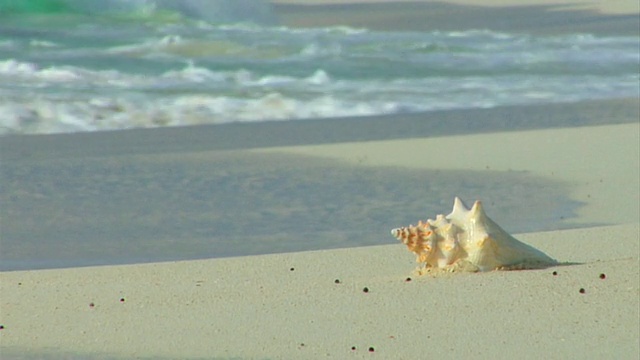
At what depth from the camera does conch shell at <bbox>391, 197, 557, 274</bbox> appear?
3.88 metres

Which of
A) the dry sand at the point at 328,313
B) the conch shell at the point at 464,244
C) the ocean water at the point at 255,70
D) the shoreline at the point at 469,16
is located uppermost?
the shoreline at the point at 469,16

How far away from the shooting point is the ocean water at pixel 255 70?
10727 mm

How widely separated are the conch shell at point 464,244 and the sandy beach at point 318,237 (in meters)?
0.06

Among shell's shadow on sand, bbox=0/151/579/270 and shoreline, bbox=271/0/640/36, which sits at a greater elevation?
shoreline, bbox=271/0/640/36

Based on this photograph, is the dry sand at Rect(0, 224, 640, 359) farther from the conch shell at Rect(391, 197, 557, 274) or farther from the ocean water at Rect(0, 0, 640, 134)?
the ocean water at Rect(0, 0, 640, 134)

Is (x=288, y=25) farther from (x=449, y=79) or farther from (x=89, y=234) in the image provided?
(x=89, y=234)

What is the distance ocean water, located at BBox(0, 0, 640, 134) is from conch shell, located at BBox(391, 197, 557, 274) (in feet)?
19.5

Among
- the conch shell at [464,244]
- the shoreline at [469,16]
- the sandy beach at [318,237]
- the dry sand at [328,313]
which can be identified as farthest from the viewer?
the shoreline at [469,16]

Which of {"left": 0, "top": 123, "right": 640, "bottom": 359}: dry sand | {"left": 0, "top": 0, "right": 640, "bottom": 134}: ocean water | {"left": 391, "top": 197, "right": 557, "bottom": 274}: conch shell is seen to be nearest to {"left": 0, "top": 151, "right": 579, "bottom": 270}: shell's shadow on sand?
{"left": 0, "top": 123, "right": 640, "bottom": 359}: dry sand

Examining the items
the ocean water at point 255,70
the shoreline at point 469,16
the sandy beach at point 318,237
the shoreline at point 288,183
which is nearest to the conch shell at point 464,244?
the sandy beach at point 318,237

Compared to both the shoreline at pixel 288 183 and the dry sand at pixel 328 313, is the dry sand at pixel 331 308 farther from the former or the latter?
the shoreline at pixel 288 183

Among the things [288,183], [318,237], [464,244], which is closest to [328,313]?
[464,244]

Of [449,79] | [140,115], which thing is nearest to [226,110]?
[140,115]

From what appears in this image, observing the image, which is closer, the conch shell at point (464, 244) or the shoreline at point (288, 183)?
the conch shell at point (464, 244)
